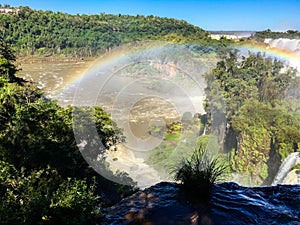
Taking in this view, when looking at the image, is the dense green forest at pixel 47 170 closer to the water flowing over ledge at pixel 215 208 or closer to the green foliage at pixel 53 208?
the green foliage at pixel 53 208

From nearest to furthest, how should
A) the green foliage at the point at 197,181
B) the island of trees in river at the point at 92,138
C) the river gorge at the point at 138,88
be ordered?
the island of trees in river at the point at 92,138 → the green foliage at the point at 197,181 → the river gorge at the point at 138,88

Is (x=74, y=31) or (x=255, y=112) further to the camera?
(x=74, y=31)

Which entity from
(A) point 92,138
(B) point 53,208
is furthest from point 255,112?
(B) point 53,208

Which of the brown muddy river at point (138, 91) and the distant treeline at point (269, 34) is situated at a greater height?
the distant treeline at point (269, 34)

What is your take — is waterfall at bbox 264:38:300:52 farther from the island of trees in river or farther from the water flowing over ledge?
the water flowing over ledge

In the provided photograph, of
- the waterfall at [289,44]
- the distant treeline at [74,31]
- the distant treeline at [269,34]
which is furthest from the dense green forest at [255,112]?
the distant treeline at [74,31]

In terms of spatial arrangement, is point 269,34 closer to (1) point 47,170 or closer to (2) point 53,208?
(1) point 47,170

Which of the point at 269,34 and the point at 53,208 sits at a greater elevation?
the point at 269,34

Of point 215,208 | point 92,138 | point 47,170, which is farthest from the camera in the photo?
point 92,138
